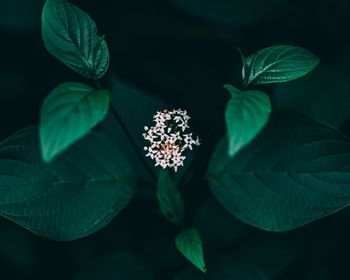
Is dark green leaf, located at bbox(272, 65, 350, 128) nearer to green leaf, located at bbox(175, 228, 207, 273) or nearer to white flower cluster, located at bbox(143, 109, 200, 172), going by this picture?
white flower cluster, located at bbox(143, 109, 200, 172)

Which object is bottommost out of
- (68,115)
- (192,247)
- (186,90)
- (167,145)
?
(186,90)

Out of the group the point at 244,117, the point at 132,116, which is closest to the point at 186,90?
the point at 132,116

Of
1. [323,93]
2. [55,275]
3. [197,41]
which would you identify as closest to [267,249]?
[323,93]

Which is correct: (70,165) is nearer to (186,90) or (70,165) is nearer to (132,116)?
(132,116)

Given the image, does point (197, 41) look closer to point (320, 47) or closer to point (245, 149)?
point (320, 47)

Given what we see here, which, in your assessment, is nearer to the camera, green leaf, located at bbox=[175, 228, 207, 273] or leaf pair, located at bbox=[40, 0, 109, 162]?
leaf pair, located at bbox=[40, 0, 109, 162]

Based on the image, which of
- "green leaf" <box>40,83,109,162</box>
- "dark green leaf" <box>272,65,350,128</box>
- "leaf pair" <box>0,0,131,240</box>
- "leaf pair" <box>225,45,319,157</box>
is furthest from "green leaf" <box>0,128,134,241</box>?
"dark green leaf" <box>272,65,350,128</box>
